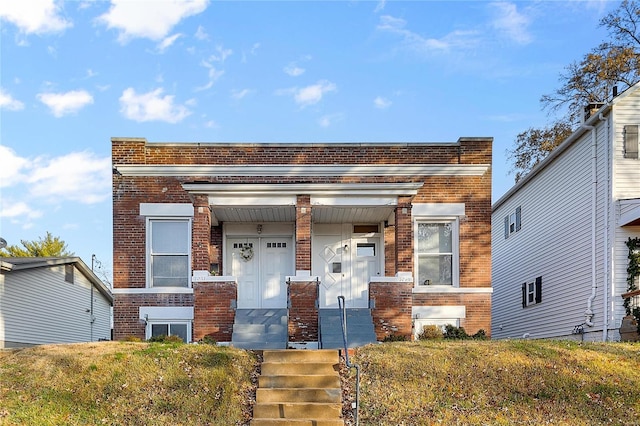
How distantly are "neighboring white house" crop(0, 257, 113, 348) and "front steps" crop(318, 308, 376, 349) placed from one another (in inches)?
383

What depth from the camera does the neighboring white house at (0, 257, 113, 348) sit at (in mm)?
20938

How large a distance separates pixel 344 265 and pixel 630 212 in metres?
6.74

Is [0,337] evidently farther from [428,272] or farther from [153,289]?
[428,272]

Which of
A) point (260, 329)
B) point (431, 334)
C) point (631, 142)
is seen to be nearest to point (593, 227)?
point (631, 142)

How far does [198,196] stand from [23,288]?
8573 millimetres

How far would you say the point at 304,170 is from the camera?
17.2m

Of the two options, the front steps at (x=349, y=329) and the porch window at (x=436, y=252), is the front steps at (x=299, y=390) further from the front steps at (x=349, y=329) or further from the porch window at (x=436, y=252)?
the porch window at (x=436, y=252)

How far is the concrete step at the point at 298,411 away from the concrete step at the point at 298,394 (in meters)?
0.26

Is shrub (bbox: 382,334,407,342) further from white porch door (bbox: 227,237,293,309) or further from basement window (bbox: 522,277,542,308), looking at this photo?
basement window (bbox: 522,277,542,308)

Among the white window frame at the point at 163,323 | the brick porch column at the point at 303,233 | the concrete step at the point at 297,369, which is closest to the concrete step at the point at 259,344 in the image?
the brick porch column at the point at 303,233

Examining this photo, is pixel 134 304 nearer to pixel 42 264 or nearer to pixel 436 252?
pixel 42 264

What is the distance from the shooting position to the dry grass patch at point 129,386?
10.7 m

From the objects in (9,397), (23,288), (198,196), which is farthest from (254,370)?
(23,288)

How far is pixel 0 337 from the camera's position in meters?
20.3
